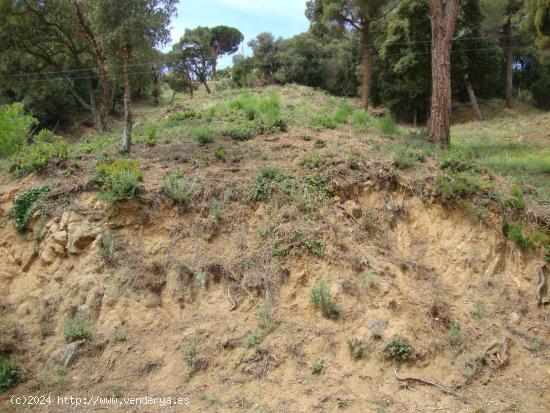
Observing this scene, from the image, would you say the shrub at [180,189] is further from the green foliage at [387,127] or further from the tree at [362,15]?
the tree at [362,15]

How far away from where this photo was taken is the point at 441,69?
1035 cm

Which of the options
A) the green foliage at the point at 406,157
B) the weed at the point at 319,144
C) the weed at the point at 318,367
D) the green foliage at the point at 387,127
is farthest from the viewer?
the green foliage at the point at 387,127

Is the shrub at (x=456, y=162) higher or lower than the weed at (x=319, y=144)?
lower

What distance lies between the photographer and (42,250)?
7262 mm

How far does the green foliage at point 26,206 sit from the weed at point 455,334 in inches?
253

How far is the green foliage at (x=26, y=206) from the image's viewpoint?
24.7ft

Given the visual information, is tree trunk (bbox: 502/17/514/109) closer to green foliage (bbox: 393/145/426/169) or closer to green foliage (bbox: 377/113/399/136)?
green foliage (bbox: 377/113/399/136)

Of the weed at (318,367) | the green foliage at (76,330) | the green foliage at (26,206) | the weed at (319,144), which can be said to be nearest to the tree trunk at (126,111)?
the green foliage at (26,206)

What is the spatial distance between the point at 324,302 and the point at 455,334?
1.70 m

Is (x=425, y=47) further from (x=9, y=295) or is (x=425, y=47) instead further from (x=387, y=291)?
(x=9, y=295)

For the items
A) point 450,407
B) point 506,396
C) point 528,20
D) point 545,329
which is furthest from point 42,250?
point 528,20

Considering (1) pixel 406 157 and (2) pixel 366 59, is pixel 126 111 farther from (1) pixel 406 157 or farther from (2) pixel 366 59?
(2) pixel 366 59

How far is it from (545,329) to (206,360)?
442 cm

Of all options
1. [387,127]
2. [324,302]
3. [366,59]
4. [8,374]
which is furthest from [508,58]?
[8,374]
